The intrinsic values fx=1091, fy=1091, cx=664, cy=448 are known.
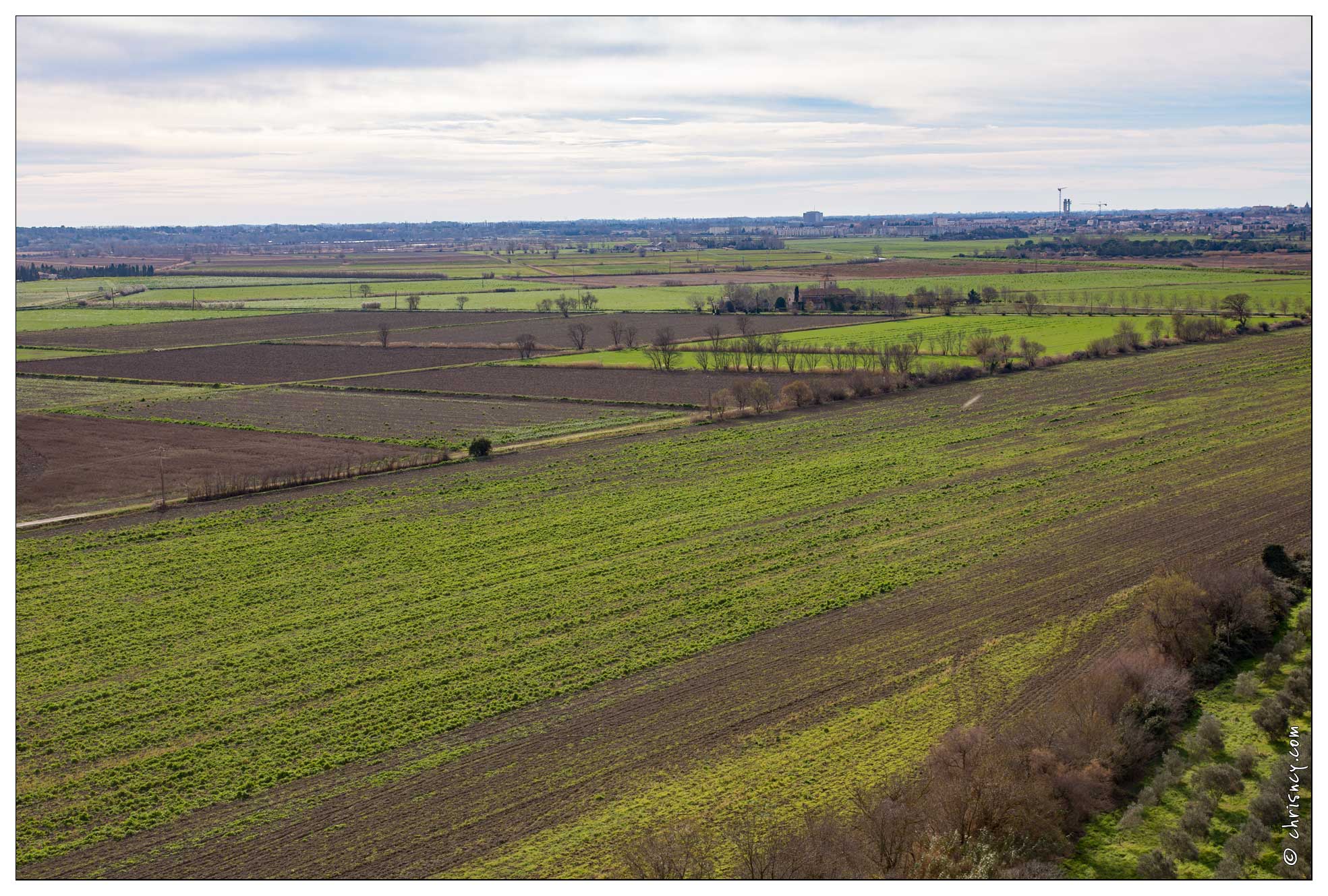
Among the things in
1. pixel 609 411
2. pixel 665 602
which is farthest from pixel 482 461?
pixel 665 602

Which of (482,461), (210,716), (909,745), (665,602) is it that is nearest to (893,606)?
(665,602)

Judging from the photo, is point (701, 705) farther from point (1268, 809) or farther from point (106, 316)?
point (106, 316)

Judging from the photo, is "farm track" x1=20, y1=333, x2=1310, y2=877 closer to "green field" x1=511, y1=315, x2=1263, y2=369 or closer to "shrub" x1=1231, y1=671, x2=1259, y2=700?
"shrub" x1=1231, y1=671, x2=1259, y2=700

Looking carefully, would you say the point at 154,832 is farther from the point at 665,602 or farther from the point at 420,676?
the point at 665,602

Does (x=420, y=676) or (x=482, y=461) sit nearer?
(x=420, y=676)

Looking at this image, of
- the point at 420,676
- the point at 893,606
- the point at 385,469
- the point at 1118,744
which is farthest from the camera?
the point at 385,469

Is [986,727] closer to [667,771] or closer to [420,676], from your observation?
[667,771]

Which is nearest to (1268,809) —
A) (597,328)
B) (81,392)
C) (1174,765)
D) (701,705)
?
(1174,765)

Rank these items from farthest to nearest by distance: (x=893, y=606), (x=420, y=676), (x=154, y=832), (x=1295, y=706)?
(x=893, y=606) < (x=420, y=676) < (x=1295, y=706) < (x=154, y=832)
